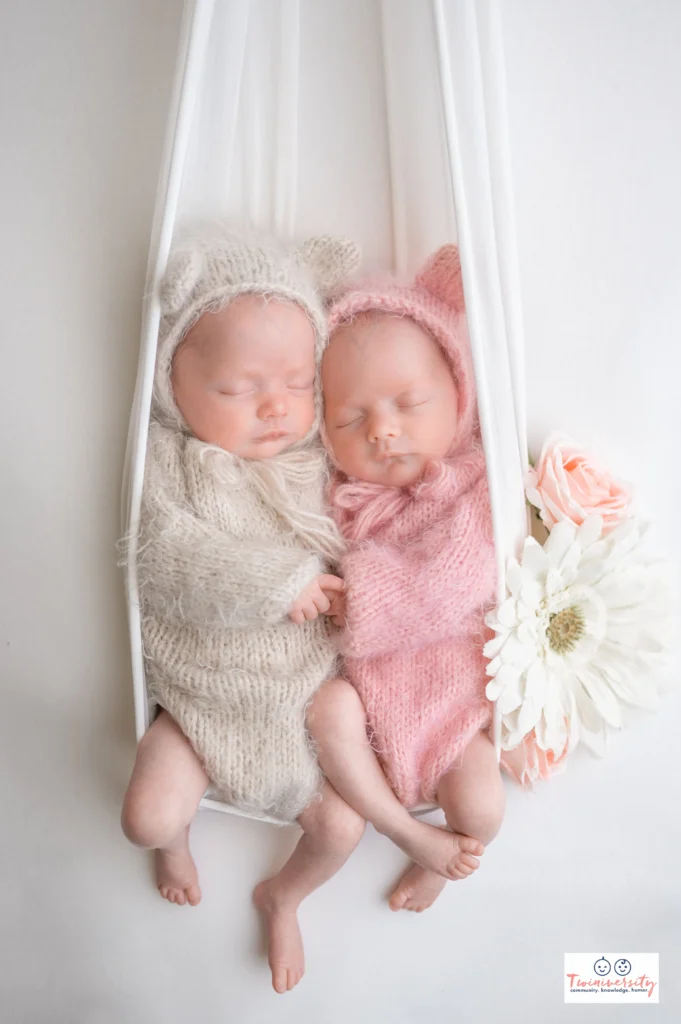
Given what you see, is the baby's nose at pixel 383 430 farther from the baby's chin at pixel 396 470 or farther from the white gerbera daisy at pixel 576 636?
the white gerbera daisy at pixel 576 636

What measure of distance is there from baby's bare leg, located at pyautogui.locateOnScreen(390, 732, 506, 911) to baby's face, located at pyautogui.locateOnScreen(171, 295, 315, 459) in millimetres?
547

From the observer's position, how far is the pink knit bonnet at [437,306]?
4.14 feet

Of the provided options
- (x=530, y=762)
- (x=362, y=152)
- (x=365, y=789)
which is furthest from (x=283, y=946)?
(x=362, y=152)

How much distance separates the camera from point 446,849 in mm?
1188

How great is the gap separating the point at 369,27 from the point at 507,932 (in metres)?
1.52

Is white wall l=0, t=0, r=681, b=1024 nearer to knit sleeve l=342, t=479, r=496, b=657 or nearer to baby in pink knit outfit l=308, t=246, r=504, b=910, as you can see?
baby in pink knit outfit l=308, t=246, r=504, b=910

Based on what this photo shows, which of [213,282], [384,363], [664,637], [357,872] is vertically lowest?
[357,872]

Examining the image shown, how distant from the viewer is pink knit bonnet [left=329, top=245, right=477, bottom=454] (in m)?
1.26

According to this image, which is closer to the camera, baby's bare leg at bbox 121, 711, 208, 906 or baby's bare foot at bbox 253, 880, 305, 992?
baby's bare leg at bbox 121, 711, 208, 906

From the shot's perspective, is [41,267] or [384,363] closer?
[384,363]

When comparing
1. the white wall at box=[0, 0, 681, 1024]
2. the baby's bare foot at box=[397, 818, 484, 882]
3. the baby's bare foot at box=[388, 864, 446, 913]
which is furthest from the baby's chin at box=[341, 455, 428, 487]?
the baby's bare foot at box=[388, 864, 446, 913]

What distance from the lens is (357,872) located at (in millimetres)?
1340

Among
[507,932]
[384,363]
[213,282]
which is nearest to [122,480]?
[213,282]

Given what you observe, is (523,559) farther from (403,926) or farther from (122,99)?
(122,99)
